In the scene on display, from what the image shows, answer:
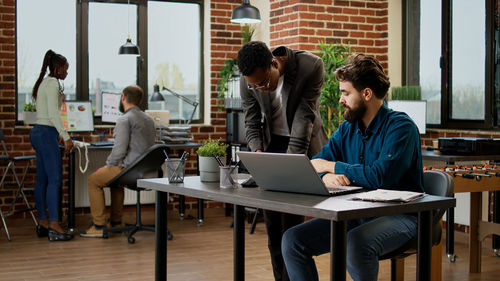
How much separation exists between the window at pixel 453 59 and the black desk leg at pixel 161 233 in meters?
3.53

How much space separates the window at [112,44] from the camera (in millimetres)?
6562

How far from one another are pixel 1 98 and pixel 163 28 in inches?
73.4

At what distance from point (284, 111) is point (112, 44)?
13.1 feet

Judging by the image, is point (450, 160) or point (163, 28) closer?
point (450, 160)

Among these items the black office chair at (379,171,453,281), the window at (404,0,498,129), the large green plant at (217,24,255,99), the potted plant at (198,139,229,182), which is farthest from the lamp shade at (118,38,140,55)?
the black office chair at (379,171,453,281)

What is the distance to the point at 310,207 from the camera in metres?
2.17

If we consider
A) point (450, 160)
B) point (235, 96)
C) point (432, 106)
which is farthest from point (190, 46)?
point (450, 160)

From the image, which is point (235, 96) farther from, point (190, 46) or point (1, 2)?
point (1, 2)

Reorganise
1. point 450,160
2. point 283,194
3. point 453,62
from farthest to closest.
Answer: point 453,62, point 450,160, point 283,194

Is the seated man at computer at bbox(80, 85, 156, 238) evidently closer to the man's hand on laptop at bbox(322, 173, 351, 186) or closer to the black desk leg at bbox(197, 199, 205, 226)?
the black desk leg at bbox(197, 199, 205, 226)

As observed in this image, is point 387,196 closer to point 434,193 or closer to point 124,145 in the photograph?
point 434,193

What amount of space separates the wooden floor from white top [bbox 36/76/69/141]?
1023 mm

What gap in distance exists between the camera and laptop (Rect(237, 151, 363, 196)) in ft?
7.68

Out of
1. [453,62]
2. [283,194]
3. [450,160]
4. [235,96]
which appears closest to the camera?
[283,194]
